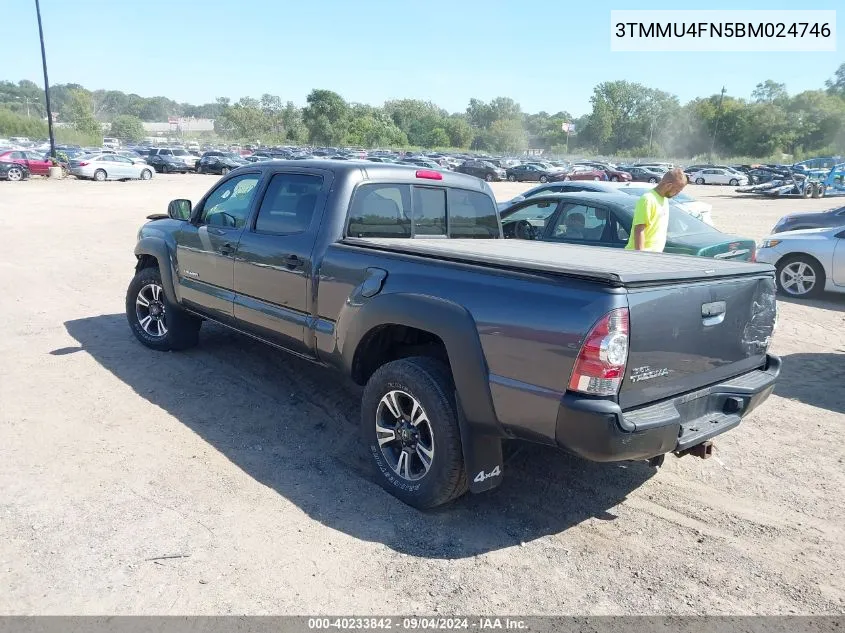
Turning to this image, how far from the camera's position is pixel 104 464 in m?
4.02

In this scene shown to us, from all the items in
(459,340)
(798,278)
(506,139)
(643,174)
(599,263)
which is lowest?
(798,278)

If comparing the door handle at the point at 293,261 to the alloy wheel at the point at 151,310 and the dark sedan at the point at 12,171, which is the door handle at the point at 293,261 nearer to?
the alloy wheel at the point at 151,310

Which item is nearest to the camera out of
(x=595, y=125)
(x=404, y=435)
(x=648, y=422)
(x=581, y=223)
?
(x=648, y=422)

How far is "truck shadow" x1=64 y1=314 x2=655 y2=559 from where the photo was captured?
3.48 m

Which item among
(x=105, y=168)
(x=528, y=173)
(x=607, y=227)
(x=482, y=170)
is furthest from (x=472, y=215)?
(x=528, y=173)

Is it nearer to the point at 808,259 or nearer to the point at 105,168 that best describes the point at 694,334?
the point at 808,259

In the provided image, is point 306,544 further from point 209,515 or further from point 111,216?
point 111,216

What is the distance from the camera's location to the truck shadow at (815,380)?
5449 millimetres

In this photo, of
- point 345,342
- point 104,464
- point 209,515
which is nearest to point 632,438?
point 345,342

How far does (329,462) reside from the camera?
164 inches

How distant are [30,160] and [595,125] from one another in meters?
111

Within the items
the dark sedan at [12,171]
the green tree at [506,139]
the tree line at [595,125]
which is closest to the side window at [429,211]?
the dark sedan at [12,171]

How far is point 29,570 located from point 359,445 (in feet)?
6.68

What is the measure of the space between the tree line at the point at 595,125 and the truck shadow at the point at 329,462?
88.0 m
